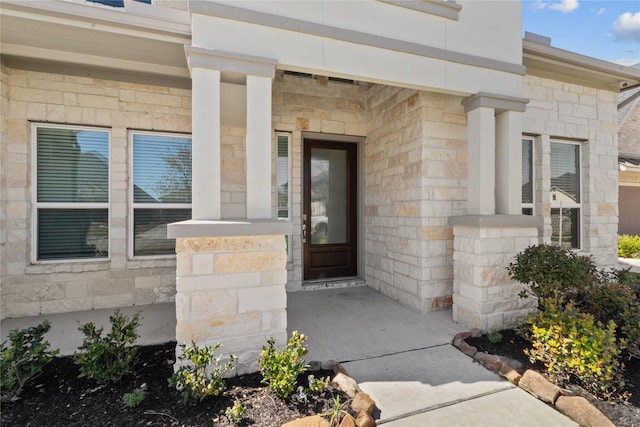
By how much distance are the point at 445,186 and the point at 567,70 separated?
285 centimetres

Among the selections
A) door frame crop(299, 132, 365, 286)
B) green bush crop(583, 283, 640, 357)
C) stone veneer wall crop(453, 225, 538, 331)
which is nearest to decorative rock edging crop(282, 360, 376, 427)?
stone veneer wall crop(453, 225, 538, 331)

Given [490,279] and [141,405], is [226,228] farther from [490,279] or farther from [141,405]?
[490,279]

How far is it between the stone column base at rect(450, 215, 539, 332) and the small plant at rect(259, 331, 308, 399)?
2.14 m

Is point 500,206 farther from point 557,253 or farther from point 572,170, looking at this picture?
point 572,170

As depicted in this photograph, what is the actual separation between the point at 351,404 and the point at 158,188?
370 cm

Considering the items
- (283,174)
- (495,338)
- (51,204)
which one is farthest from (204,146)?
(495,338)

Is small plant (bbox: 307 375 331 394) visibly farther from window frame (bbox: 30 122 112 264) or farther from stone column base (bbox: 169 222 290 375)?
window frame (bbox: 30 122 112 264)

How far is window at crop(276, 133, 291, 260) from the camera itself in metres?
4.88

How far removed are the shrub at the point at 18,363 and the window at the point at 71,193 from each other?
6.24 feet

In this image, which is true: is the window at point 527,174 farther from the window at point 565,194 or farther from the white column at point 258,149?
the white column at point 258,149

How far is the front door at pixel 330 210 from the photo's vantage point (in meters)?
5.21

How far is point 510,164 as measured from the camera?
11.8ft

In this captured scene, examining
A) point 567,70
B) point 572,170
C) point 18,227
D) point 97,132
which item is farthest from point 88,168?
point 572,170

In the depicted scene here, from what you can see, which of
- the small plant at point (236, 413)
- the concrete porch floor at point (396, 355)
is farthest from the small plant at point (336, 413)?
the small plant at point (236, 413)
